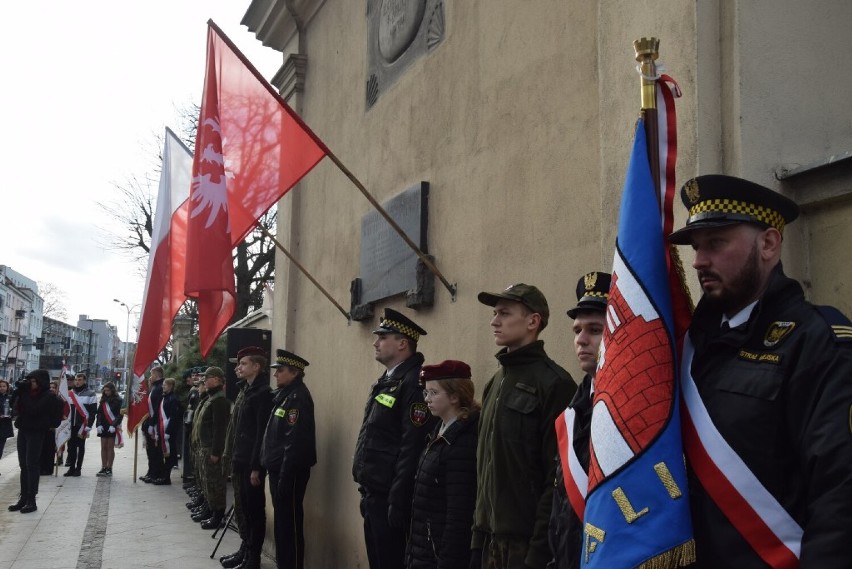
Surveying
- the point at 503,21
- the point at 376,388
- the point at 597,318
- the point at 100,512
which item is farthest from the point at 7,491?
the point at 597,318

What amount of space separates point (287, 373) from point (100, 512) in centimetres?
558

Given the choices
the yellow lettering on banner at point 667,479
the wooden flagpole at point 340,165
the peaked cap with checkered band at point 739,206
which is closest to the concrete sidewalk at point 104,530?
the wooden flagpole at point 340,165

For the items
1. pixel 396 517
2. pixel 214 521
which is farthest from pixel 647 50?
pixel 214 521

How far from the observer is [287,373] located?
779cm

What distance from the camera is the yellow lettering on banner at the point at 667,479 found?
2.12 meters

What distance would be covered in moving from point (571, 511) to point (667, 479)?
0.83m

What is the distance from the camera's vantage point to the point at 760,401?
203 centimetres

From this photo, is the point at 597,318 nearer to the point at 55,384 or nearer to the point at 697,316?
the point at 697,316

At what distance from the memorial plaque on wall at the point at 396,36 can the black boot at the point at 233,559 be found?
4621 millimetres

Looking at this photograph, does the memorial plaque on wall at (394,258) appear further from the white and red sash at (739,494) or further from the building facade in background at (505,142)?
the white and red sash at (739,494)

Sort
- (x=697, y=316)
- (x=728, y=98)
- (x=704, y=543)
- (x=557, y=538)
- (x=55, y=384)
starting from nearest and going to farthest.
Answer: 1. (x=704, y=543)
2. (x=697, y=316)
3. (x=557, y=538)
4. (x=728, y=98)
5. (x=55, y=384)

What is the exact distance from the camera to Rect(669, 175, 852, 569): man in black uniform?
6.14 feet

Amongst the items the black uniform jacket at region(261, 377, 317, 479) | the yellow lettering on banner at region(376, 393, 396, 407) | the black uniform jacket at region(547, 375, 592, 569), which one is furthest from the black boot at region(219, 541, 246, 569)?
the black uniform jacket at region(547, 375, 592, 569)

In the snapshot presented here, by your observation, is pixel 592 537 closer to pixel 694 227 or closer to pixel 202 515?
pixel 694 227
